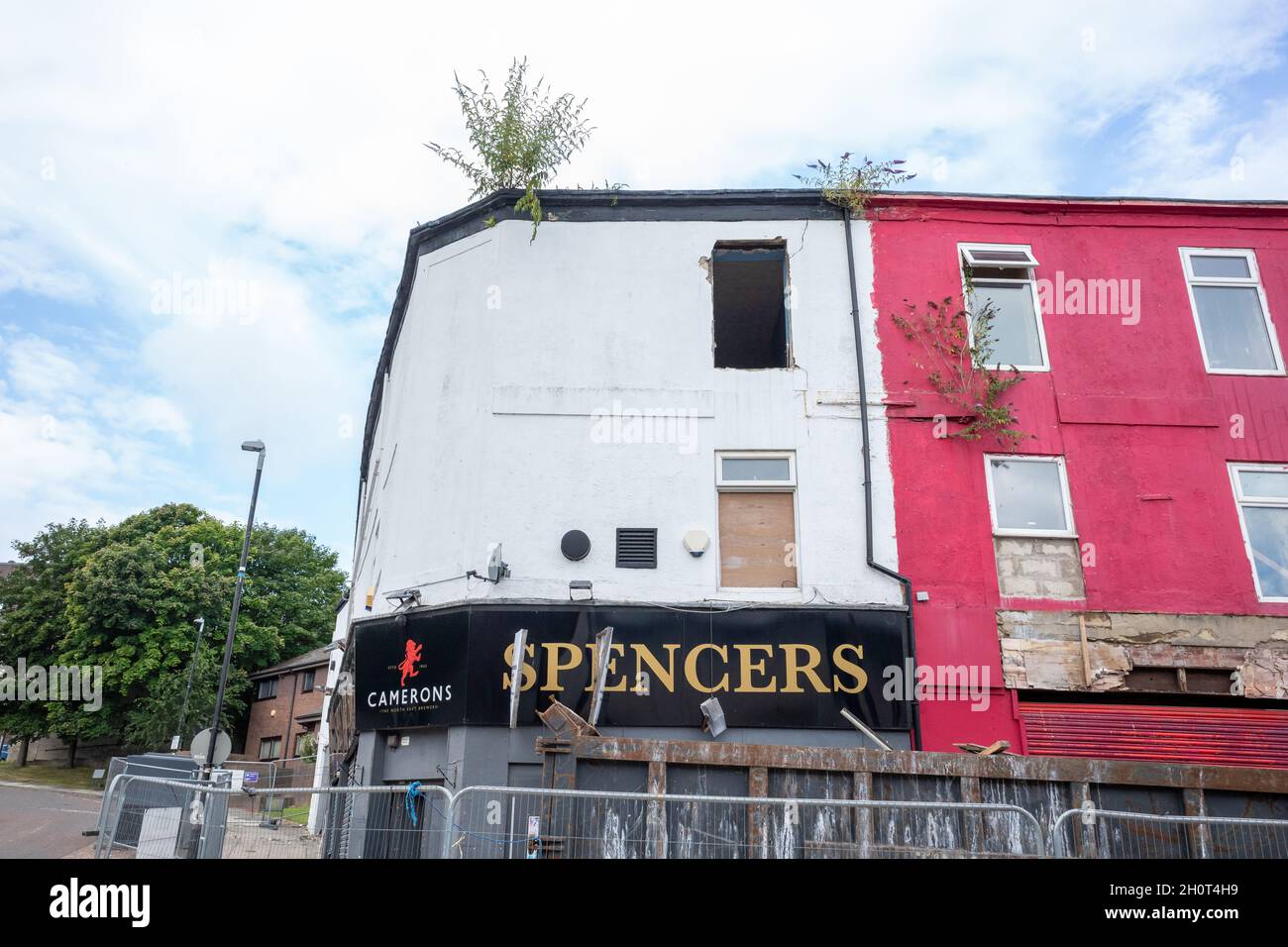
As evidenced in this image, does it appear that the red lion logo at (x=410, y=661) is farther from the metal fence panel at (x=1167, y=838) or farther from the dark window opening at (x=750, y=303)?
the metal fence panel at (x=1167, y=838)

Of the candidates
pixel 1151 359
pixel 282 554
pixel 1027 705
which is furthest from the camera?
pixel 282 554

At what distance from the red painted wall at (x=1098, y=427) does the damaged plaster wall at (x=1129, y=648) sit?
0.59ft

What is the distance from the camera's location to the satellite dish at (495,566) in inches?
448

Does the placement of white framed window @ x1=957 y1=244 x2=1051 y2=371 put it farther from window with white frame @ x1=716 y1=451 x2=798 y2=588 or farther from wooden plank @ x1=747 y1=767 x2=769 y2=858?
wooden plank @ x1=747 y1=767 x2=769 y2=858

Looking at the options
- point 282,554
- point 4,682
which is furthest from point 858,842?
point 282,554

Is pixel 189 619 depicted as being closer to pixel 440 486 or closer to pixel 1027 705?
pixel 440 486

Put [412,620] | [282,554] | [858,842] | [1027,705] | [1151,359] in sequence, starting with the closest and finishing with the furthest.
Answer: [858,842] → [1027,705] → [412,620] → [1151,359] → [282,554]

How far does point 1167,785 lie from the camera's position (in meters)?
8.06

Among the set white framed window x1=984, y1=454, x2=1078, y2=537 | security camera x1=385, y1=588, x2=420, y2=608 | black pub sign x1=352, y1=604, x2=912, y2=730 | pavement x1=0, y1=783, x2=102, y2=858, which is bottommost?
pavement x1=0, y1=783, x2=102, y2=858

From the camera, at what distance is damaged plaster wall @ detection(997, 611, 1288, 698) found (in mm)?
11258

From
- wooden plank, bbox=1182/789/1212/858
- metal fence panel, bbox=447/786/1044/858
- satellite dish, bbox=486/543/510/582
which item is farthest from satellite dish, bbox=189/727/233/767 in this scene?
wooden plank, bbox=1182/789/1212/858

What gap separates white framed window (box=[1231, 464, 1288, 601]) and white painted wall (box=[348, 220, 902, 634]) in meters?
4.78

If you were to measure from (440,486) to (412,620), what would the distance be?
6.08 ft

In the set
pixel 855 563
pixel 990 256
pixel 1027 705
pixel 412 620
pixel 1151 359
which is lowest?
pixel 1027 705
